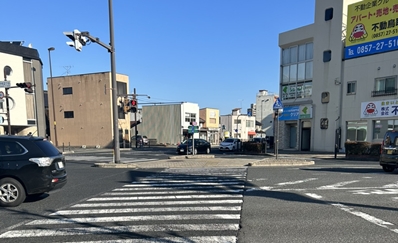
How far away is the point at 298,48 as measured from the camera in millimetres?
27547

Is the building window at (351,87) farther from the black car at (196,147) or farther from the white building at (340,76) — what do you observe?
the black car at (196,147)

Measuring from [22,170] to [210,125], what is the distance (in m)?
51.3

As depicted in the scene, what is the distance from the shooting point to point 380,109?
69.6ft

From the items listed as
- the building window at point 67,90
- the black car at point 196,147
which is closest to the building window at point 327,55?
the black car at point 196,147

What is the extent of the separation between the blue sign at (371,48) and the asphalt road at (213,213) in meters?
17.0

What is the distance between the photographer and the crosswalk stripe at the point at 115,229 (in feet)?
14.7

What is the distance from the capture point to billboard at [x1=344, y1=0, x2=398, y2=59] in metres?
20.4

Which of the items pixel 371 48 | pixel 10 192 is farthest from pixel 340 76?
pixel 10 192

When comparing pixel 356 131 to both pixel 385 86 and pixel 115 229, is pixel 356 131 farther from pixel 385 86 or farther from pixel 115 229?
pixel 115 229

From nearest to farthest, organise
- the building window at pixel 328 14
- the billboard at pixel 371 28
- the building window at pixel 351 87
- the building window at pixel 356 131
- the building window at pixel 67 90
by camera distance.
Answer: the billboard at pixel 371 28, the building window at pixel 356 131, the building window at pixel 351 87, the building window at pixel 328 14, the building window at pixel 67 90

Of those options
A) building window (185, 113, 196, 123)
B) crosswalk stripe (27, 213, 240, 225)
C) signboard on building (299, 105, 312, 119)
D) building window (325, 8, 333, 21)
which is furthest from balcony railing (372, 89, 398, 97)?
building window (185, 113, 196, 123)

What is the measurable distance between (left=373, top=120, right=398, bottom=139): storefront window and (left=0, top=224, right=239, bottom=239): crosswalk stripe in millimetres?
22132

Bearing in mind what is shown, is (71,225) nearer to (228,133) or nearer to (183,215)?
(183,215)

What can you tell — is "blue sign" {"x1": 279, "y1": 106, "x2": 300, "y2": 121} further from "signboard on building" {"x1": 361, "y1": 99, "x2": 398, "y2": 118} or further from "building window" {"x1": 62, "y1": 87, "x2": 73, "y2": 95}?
"building window" {"x1": 62, "y1": 87, "x2": 73, "y2": 95}
